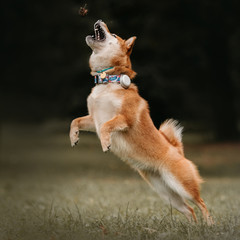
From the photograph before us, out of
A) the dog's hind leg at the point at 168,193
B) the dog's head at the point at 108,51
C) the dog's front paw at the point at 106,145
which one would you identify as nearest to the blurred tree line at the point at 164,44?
the dog's head at the point at 108,51

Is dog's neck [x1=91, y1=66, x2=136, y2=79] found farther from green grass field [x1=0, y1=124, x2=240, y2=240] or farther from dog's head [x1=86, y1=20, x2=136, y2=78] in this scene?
green grass field [x1=0, y1=124, x2=240, y2=240]

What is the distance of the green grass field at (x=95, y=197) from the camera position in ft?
14.6

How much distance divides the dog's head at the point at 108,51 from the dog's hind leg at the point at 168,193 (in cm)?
125

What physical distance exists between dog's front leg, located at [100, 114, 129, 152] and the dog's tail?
753 mm

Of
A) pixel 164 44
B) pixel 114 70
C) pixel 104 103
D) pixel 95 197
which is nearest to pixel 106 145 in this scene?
pixel 104 103

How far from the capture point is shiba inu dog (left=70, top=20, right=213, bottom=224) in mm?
5277

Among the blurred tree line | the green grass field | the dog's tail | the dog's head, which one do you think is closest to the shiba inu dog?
the dog's head

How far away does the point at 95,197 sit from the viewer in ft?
27.7

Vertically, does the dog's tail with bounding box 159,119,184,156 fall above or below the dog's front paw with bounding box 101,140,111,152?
above

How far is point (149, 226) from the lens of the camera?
4.80 metres

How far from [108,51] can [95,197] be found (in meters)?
3.74

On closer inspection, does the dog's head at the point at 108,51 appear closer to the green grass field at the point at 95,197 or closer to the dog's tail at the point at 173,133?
the dog's tail at the point at 173,133

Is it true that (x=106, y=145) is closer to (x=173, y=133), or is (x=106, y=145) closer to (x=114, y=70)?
(x=114, y=70)

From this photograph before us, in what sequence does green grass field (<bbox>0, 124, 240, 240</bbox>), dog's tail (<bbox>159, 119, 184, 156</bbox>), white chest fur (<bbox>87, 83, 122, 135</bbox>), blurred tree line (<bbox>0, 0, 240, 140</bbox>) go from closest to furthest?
green grass field (<bbox>0, 124, 240, 240</bbox>) → white chest fur (<bbox>87, 83, 122, 135</bbox>) → dog's tail (<bbox>159, 119, 184, 156</bbox>) → blurred tree line (<bbox>0, 0, 240, 140</bbox>)
